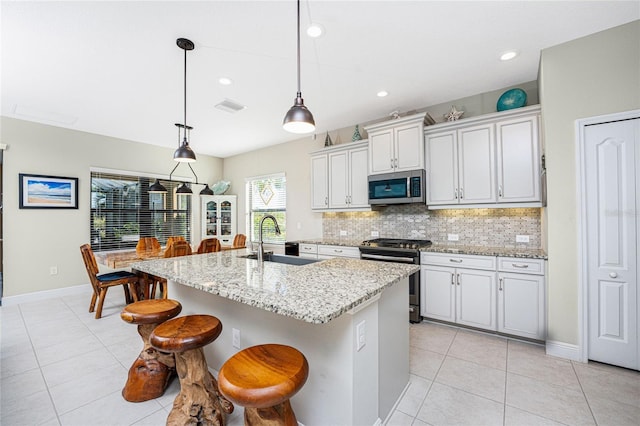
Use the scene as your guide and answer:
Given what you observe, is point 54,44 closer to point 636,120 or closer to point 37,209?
point 37,209

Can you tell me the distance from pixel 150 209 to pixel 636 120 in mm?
6886

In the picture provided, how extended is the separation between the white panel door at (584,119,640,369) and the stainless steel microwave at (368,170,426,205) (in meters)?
1.48

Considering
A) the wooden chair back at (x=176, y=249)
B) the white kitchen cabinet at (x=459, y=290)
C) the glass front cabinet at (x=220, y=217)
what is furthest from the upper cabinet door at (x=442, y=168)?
the glass front cabinet at (x=220, y=217)

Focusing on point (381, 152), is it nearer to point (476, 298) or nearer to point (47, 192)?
point (476, 298)

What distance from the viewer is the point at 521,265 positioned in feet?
8.79

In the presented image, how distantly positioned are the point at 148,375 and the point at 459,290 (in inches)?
116

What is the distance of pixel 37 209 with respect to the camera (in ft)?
13.8

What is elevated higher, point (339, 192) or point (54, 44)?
point (54, 44)

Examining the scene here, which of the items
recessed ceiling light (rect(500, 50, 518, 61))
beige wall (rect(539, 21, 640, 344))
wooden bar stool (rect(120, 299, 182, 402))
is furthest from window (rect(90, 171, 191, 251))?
beige wall (rect(539, 21, 640, 344))

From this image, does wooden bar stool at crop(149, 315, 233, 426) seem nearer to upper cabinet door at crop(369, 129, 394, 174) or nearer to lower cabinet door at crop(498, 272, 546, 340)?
lower cabinet door at crop(498, 272, 546, 340)

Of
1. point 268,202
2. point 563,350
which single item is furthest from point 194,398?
point 268,202

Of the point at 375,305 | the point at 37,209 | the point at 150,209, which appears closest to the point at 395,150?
the point at 375,305

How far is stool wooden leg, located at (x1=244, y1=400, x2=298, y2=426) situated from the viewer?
124 cm

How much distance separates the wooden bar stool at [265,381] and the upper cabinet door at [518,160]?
281 centimetres
